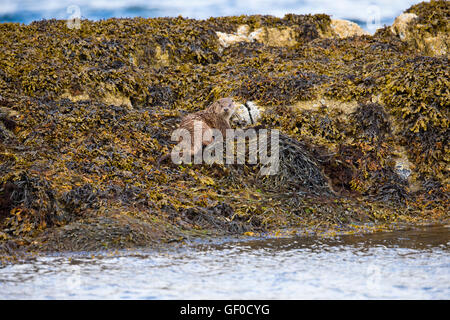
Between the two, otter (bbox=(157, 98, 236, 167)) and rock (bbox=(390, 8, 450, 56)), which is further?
rock (bbox=(390, 8, 450, 56))

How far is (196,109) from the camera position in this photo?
34.1ft

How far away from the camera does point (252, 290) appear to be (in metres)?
4.23

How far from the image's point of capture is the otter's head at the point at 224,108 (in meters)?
8.86

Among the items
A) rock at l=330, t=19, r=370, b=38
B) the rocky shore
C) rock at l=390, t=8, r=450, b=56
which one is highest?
rock at l=330, t=19, r=370, b=38

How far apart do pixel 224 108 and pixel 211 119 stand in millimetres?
352

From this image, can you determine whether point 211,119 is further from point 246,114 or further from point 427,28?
point 427,28

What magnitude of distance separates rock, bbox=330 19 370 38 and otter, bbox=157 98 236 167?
6.90 metres

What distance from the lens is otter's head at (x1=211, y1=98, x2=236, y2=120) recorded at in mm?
8859

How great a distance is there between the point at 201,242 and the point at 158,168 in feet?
6.84

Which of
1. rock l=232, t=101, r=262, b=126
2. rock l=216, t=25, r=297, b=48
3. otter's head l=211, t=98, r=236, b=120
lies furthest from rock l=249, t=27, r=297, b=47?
otter's head l=211, t=98, r=236, b=120

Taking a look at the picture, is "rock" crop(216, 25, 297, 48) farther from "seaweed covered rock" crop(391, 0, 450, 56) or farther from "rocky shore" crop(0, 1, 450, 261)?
"seaweed covered rock" crop(391, 0, 450, 56)

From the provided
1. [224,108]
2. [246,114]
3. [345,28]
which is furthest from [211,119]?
[345,28]
